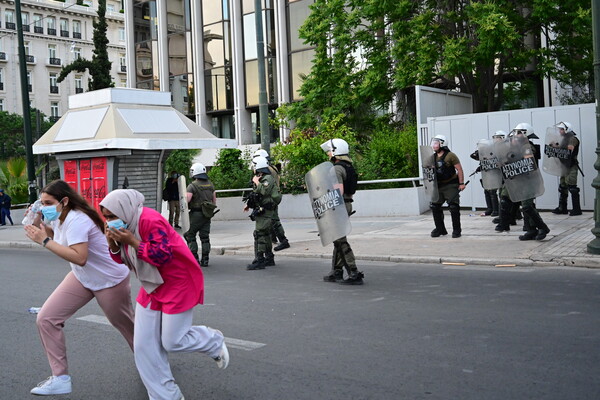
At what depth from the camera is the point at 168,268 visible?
438 centimetres

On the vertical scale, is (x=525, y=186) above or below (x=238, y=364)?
above

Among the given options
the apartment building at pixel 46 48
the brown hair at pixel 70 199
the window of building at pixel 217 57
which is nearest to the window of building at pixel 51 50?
the apartment building at pixel 46 48

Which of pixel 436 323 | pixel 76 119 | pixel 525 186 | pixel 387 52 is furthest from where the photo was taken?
pixel 387 52

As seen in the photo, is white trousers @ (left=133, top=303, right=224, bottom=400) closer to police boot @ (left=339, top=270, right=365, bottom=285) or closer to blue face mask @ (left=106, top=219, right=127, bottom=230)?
blue face mask @ (left=106, top=219, right=127, bottom=230)

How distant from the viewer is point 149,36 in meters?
41.6

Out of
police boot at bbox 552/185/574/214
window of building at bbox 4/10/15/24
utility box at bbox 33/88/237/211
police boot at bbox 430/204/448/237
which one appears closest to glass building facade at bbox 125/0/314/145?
utility box at bbox 33/88/237/211

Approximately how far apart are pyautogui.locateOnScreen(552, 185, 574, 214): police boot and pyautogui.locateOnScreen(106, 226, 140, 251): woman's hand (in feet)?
41.0

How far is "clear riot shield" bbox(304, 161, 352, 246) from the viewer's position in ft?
27.9

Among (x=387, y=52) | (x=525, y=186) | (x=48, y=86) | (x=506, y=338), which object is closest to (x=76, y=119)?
(x=387, y=52)

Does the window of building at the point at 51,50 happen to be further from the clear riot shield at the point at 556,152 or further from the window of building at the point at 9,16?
the clear riot shield at the point at 556,152

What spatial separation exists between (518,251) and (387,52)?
442 inches

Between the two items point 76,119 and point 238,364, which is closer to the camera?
point 238,364

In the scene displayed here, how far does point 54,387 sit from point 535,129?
1374 centimetres

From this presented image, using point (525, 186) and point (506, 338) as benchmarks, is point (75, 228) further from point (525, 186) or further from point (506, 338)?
point (525, 186)
